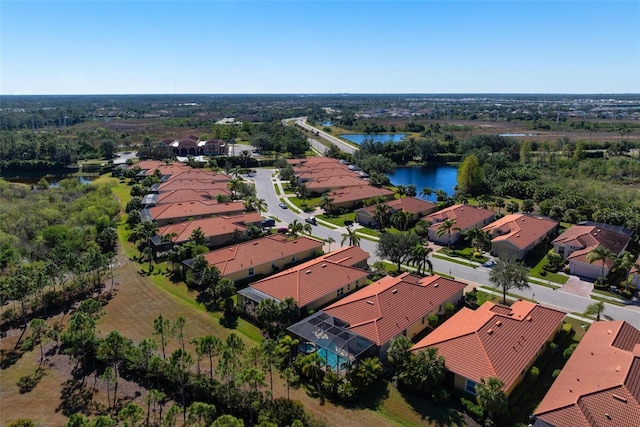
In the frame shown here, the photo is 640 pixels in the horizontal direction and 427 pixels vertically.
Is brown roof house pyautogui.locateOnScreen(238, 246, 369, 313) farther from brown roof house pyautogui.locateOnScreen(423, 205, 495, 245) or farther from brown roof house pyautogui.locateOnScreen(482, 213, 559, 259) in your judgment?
brown roof house pyautogui.locateOnScreen(482, 213, 559, 259)

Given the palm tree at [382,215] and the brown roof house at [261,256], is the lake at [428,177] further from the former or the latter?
the brown roof house at [261,256]

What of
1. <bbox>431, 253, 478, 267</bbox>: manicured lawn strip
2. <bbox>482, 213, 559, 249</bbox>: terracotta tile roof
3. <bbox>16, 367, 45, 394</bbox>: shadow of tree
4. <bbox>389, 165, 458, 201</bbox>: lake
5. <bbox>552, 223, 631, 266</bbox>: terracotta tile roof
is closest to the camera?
<bbox>16, 367, 45, 394</bbox>: shadow of tree

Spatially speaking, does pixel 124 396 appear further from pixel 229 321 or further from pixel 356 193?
pixel 356 193

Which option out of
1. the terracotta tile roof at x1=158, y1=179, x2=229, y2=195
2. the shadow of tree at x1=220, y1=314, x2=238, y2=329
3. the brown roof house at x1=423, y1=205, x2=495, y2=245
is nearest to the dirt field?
the shadow of tree at x1=220, y1=314, x2=238, y2=329

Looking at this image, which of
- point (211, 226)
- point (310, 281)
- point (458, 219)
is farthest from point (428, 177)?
point (310, 281)

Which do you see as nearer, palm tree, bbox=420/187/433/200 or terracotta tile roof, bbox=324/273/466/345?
terracotta tile roof, bbox=324/273/466/345
